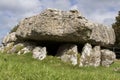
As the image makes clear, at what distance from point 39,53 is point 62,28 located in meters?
2.54

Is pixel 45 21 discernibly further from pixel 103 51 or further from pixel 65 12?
pixel 103 51

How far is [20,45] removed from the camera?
3092 centimetres

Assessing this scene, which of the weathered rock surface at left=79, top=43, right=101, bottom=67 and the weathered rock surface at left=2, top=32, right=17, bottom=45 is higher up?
the weathered rock surface at left=2, top=32, right=17, bottom=45

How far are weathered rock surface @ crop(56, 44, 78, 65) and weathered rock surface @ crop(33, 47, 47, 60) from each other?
1.22 m

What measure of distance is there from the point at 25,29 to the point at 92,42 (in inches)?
225

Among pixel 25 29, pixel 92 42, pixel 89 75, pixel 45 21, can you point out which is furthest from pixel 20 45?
pixel 89 75

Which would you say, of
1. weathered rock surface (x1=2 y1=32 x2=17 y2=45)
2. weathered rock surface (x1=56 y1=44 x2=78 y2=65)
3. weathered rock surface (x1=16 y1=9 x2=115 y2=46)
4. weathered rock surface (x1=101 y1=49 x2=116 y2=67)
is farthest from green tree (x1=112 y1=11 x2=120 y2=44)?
weathered rock surface (x1=56 y1=44 x2=78 y2=65)

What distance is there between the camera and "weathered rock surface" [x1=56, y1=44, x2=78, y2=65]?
27.6 metres

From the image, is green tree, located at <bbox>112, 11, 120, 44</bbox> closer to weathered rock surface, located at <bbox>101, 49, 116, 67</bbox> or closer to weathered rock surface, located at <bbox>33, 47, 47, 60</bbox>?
weathered rock surface, located at <bbox>101, 49, 116, 67</bbox>

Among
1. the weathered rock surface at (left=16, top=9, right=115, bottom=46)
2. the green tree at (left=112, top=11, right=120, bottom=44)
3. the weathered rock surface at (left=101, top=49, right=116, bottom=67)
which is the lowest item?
the weathered rock surface at (left=101, top=49, right=116, bottom=67)

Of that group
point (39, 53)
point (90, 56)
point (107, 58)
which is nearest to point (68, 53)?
point (90, 56)

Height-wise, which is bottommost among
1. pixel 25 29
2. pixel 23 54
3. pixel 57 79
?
pixel 57 79

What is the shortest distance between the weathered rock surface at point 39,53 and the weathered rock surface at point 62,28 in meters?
0.93

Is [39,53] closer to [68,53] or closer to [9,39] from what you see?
[68,53]
